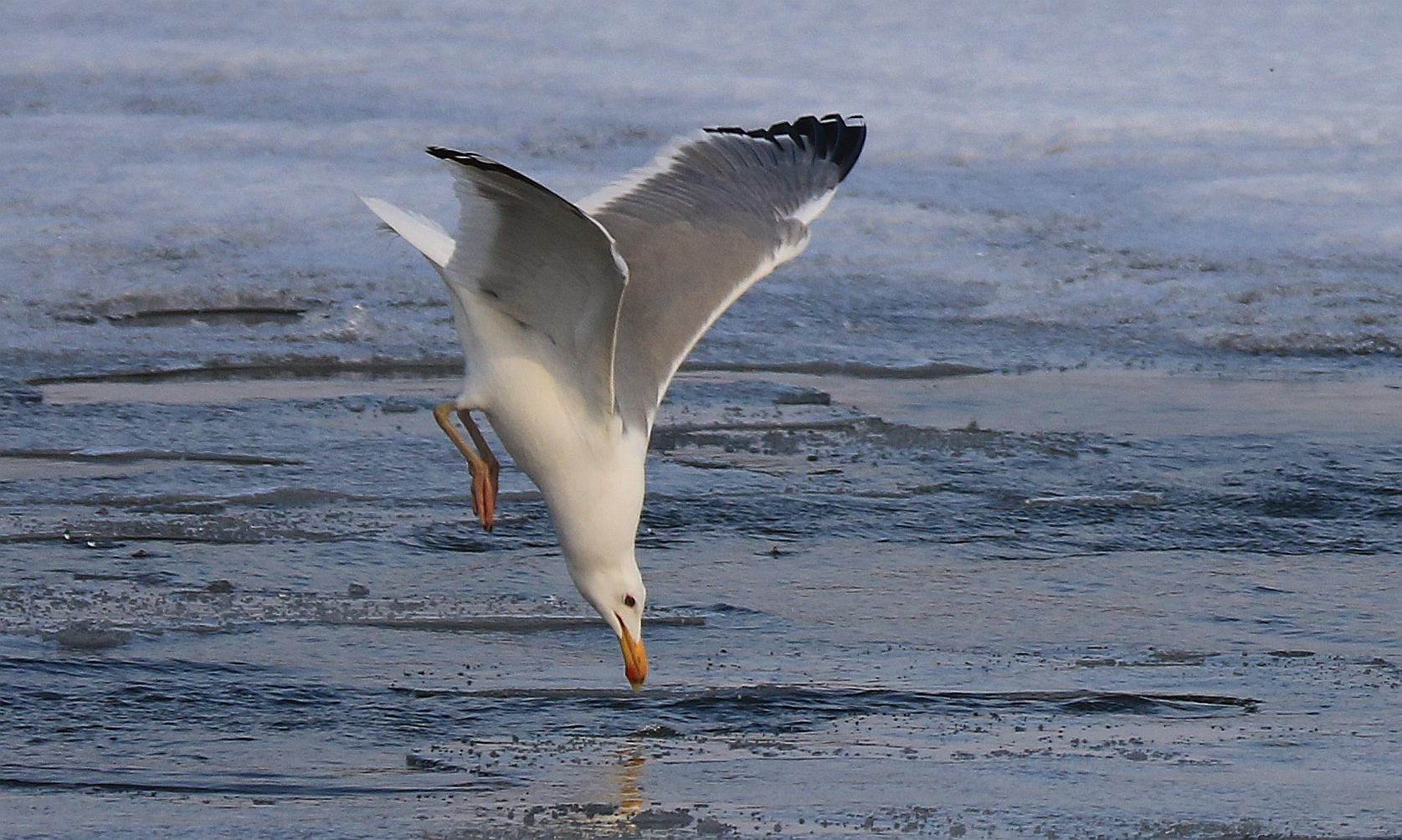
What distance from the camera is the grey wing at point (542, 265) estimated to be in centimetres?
350

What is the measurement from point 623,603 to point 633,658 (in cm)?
14

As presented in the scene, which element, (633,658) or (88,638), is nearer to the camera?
(633,658)

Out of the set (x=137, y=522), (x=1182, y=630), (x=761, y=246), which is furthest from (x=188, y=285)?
(x=1182, y=630)

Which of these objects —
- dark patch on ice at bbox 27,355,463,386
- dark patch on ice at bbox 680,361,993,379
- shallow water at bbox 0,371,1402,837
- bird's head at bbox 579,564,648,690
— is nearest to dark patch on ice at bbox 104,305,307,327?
dark patch on ice at bbox 27,355,463,386

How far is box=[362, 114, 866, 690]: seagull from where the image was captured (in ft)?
12.0

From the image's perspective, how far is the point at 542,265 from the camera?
12.5 ft

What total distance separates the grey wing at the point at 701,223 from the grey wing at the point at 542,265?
0.24m

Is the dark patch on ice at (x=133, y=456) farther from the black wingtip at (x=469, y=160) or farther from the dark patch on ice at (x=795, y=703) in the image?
the black wingtip at (x=469, y=160)

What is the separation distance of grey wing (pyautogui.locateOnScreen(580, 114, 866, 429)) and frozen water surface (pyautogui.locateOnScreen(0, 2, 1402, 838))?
524 mm

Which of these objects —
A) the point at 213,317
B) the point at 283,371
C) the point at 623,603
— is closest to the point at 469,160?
the point at 623,603

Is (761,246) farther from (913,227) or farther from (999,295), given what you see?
(913,227)

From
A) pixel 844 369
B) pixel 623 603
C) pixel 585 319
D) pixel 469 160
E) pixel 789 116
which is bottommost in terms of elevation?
pixel 623 603

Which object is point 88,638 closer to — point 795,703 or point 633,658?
point 633,658

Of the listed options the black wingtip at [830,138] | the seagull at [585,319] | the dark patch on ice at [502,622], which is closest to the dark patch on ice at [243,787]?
the seagull at [585,319]
